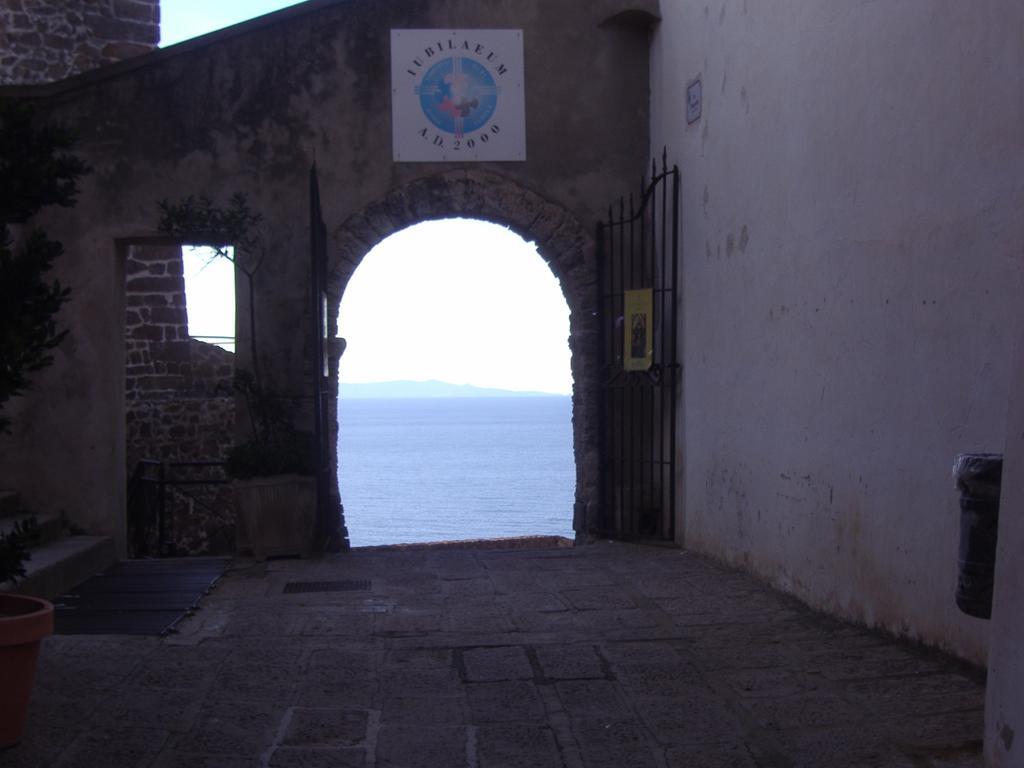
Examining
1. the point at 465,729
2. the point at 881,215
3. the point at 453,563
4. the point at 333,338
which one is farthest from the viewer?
the point at 333,338

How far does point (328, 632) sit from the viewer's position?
18.0 feet

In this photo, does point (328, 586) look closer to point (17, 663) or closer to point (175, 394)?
point (17, 663)

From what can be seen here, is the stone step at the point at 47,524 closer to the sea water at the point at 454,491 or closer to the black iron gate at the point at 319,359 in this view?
the black iron gate at the point at 319,359

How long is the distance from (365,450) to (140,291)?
41.9 m

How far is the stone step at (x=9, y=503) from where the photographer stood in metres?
8.00

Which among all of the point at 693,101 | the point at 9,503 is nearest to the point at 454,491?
the point at 9,503

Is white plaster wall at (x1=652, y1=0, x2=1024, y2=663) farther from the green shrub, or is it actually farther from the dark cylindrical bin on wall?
the green shrub

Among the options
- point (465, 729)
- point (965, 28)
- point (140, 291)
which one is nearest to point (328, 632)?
point (465, 729)

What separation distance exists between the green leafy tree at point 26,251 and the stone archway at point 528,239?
16.7 ft

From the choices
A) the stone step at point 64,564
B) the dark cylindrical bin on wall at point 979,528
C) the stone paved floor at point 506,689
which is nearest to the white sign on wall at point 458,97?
the stone step at point 64,564

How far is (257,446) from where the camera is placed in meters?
8.26

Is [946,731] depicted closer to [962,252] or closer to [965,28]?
[962,252]

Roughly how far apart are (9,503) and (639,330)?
14.3 feet

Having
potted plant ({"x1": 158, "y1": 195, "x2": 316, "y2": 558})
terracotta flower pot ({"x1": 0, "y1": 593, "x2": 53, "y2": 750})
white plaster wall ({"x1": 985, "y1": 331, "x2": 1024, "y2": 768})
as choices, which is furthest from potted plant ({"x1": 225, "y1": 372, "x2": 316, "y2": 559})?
white plaster wall ({"x1": 985, "y1": 331, "x2": 1024, "y2": 768})
